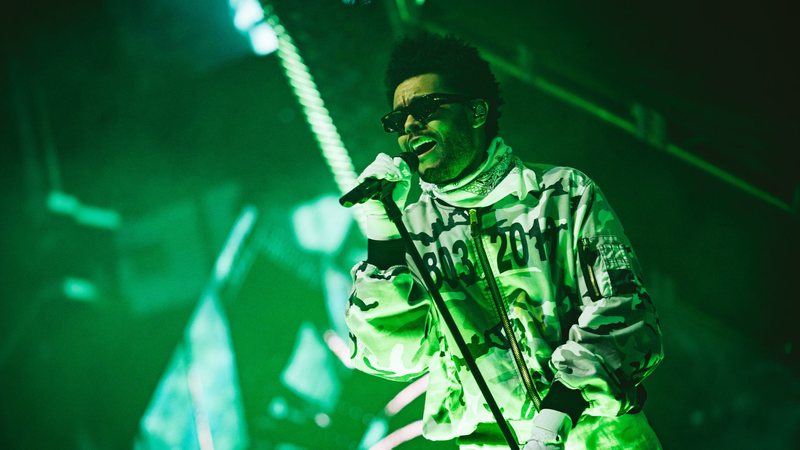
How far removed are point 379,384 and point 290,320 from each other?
0.63 meters

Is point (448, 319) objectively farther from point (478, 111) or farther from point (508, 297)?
point (478, 111)

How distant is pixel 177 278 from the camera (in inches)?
141

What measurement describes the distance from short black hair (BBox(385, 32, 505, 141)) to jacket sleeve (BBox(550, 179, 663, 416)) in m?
0.48

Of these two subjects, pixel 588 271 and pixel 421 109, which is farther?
pixel 421 109

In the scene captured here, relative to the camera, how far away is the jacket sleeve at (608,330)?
1.20m

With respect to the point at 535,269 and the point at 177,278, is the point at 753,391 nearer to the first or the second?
the point at 535,269

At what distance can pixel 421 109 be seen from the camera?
1.57 m

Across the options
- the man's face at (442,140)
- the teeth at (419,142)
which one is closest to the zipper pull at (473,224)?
the man's face at (442,140)

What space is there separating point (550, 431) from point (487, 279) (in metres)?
0.41

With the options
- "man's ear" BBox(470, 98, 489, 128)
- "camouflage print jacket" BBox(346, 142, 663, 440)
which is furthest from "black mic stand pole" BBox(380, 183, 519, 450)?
"man's ear" BBox(470, 98, 489, 128)

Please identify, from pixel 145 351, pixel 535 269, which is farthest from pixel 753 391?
pixel 145 351

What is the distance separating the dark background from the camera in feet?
7.72

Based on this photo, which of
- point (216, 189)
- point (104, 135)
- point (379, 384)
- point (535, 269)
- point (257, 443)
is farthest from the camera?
point (104, 135)

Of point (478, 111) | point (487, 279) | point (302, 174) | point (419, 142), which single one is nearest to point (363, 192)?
point (419, 142)
